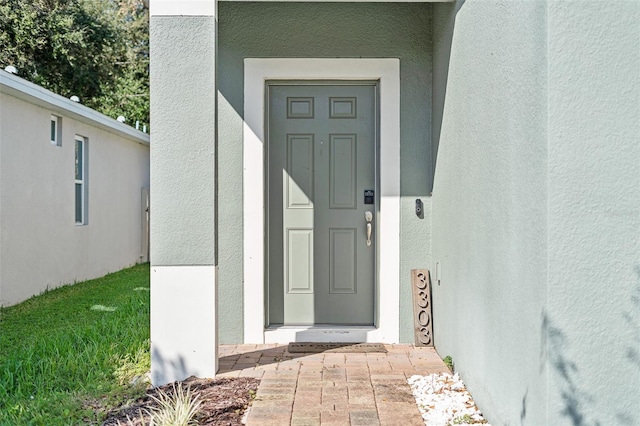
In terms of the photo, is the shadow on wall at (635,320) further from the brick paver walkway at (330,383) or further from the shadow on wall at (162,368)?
the shadow on wall at (162,368)

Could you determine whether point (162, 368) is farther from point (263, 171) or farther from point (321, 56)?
point (321, 56)

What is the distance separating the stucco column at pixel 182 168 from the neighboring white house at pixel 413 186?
0.01m

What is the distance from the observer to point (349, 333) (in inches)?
221

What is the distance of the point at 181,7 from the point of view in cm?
438

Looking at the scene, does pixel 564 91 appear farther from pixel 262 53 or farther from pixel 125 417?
pixel 262 53

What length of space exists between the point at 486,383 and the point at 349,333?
2.06 m

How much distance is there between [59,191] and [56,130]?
894mm

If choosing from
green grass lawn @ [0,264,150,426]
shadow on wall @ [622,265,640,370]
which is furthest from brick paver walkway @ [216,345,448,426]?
shadow on wall @ [622,265,640,370]

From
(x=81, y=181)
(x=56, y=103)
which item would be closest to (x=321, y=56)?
(x=56, y=103)

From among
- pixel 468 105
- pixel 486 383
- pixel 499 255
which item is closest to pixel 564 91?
pixel 499 255

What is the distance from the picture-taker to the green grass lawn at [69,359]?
4059mm

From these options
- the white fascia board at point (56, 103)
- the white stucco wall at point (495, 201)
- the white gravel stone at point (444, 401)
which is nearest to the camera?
the white stucco wall at point (495, 201)

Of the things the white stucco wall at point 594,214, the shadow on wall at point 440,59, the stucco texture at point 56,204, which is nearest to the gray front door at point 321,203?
the shadow on wall at point 440,59

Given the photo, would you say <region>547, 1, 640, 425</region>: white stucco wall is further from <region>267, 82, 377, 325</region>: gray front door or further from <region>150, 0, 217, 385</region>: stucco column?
<region>267, 82, 377, 325</region>: gray front door
